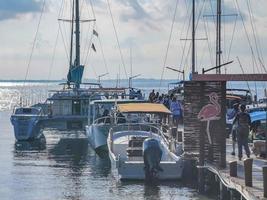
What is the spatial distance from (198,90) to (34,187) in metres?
6.38

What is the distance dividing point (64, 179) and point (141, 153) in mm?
2964

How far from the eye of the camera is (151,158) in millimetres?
23766

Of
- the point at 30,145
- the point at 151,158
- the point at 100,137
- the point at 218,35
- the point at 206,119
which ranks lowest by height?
the point at 151,158

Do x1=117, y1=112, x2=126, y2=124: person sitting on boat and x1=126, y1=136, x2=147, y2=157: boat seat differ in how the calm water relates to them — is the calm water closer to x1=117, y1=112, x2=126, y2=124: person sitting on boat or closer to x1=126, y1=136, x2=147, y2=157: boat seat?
x1=126, y1=136, x2=147, y2=157: boat seat

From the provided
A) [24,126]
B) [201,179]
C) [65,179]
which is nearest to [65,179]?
[65,179]

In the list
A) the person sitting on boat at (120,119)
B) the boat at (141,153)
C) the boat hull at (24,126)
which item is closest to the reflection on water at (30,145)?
the boat hull at (24,126)

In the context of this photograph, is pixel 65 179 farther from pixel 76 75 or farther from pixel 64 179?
pixel 76 75

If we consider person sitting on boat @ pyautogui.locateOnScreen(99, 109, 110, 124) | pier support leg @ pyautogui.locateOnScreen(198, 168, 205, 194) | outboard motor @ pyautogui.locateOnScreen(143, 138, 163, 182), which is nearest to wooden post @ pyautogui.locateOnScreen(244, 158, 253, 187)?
pier support leg @ pyautogui.locateOnScreen(198, 168, 205, 194)

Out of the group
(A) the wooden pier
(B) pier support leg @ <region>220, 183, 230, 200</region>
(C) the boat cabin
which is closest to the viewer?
(A) the wooden pier

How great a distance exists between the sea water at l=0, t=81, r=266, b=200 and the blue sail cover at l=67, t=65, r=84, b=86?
8865 millimetres

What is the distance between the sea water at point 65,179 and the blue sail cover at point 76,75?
8.86 metres

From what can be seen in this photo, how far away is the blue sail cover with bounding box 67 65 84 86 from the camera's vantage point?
47.6 meters

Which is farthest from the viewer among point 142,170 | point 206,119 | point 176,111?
point 176,111

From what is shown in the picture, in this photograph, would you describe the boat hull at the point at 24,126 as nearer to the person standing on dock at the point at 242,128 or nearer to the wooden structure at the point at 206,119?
the wooden structure at the point at 206,119
